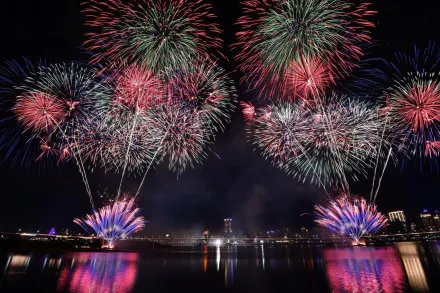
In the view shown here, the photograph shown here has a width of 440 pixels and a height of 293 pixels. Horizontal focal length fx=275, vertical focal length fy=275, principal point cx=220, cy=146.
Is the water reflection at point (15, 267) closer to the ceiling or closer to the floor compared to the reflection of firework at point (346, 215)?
closer to the floor

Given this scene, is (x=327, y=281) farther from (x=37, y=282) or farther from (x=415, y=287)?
(x=37, y=282)

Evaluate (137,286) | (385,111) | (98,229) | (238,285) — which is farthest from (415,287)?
(98,229)

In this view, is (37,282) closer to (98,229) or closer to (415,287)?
(415,287)

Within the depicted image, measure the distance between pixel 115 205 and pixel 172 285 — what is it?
26422 mm

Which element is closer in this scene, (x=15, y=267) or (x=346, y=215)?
(x=15, y=267)

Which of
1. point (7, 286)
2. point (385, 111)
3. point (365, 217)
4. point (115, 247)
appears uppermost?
point (385, 111)

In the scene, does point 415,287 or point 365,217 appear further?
point 365,217

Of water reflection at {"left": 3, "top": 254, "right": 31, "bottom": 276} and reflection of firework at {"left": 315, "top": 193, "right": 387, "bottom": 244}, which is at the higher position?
reflection of firework at {"left": 315, "top": 193, "right": 387, "bottom": 244}

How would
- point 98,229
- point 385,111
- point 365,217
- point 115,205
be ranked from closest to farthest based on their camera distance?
1. point 385,111
2. point 115,205
3. point 98,229
4. point 365,217

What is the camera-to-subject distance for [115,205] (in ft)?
121

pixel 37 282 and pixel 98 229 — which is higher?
pixel 98 229

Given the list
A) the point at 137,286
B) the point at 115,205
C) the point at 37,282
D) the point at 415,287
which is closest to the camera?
the point at 415,287

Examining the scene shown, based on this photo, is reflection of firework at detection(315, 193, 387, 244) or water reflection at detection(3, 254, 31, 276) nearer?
water reflection at detection(3, 254, 31, 276)

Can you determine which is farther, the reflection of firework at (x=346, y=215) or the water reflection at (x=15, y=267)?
the reflection of firework at (x=346, y=215)
